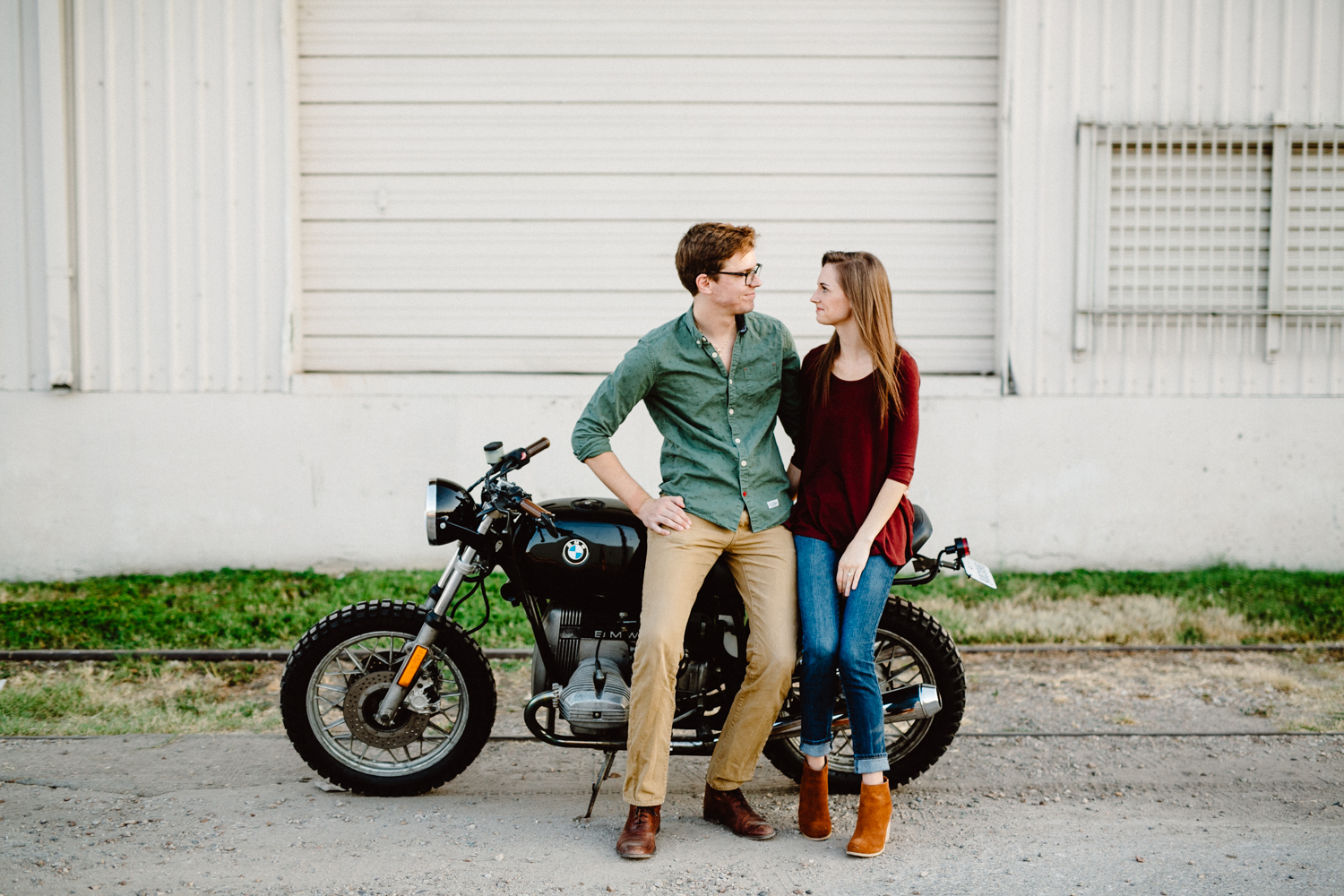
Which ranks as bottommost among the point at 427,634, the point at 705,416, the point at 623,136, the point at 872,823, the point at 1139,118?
the point at 872,823

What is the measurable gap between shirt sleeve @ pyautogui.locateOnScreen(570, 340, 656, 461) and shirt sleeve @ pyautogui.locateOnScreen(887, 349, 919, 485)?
2.64 feet

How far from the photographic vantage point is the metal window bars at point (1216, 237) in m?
7.36

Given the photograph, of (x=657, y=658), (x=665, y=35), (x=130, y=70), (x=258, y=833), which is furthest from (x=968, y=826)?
(x=130, y=70)

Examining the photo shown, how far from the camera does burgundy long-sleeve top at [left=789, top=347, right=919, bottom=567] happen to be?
3.37 meters

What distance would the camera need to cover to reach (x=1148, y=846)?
338cm

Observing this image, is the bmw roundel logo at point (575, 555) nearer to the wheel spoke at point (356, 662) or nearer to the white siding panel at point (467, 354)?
the wheel spoke at point (356, 662)

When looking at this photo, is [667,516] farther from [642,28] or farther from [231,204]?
[231,204]

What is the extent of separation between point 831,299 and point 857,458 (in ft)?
1.70

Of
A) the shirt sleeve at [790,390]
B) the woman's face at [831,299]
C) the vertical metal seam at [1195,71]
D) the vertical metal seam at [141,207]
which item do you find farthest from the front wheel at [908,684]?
the vertical metal seam at [141,207]

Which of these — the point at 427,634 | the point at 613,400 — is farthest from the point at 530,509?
the point at 427,634

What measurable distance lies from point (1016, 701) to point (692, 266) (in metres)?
2.76

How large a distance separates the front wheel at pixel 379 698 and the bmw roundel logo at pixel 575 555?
51 cm

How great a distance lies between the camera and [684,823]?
11.8 feet

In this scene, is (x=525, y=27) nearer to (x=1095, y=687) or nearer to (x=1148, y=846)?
(x=1095, y=687)
